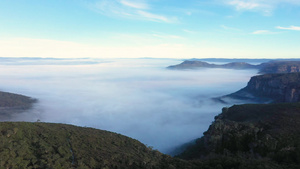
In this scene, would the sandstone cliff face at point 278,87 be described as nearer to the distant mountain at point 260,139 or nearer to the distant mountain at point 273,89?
the distant mountain at point 273,89

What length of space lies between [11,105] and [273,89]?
732ft

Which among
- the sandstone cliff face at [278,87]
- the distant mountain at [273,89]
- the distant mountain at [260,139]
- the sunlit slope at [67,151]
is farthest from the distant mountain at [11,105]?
the sandstone cliff face at [278,87]

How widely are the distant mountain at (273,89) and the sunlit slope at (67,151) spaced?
12775 cm

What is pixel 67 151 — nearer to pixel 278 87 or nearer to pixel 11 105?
pixel 278 87

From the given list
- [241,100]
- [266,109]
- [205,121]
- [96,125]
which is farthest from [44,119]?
[241,100]

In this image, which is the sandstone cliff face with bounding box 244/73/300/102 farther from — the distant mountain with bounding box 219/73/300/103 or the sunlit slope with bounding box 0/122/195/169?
the sunlit slope with bounding box 0/122/195/169

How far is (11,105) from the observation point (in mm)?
171875

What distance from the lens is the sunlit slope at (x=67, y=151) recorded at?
2411 centimetres

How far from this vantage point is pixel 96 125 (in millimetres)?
132375

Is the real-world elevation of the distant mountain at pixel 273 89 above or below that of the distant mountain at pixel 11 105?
above

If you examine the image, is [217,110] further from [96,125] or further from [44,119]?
[44,119]

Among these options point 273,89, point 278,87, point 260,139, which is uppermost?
point 278,87

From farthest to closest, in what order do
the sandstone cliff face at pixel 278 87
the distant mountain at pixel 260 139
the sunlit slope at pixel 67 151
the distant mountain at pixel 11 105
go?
the distant mountain at pixel 11 105 < the sandstone cliff face at pixel 278 87 < the distant mountain at pixel 260 139 < the sunlit slope at pixel 67 151

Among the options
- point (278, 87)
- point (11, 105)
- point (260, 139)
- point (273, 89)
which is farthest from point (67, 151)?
point (11, 105)
